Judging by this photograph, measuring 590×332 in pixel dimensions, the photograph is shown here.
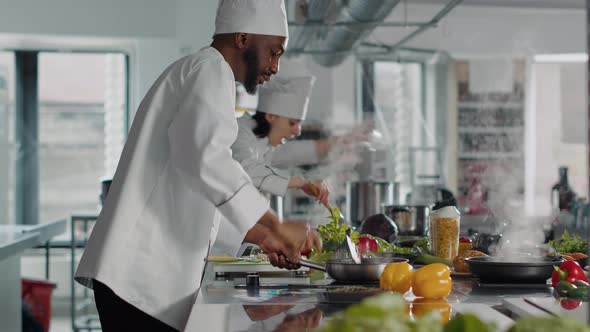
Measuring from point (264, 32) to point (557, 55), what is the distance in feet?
18.4

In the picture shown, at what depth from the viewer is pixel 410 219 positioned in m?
3.49

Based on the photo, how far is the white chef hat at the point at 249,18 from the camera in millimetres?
2008

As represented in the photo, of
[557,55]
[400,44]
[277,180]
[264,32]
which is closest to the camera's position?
[264,32]

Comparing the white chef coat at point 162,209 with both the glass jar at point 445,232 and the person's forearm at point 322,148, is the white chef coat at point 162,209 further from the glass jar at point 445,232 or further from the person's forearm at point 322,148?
the person's forearm at point 322,148

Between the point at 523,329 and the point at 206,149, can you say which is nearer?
the point at 523,329

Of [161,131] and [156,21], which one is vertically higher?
[156,21]

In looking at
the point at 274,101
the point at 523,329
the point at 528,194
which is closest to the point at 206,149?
the point at 523,329

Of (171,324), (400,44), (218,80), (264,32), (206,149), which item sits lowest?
(171,324)

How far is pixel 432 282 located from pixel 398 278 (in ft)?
0.26

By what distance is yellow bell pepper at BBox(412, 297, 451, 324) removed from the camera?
4.79 feet

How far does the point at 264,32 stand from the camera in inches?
79.4

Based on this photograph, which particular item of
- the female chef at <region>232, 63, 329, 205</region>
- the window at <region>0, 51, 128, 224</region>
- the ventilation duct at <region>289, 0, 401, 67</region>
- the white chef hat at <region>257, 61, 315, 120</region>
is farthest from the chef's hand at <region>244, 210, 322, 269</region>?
the window at <region>0, 51, 128, 224</region>

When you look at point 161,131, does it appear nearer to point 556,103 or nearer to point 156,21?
point 156,21

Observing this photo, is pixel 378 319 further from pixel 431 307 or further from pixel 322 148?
pixel 322 148
